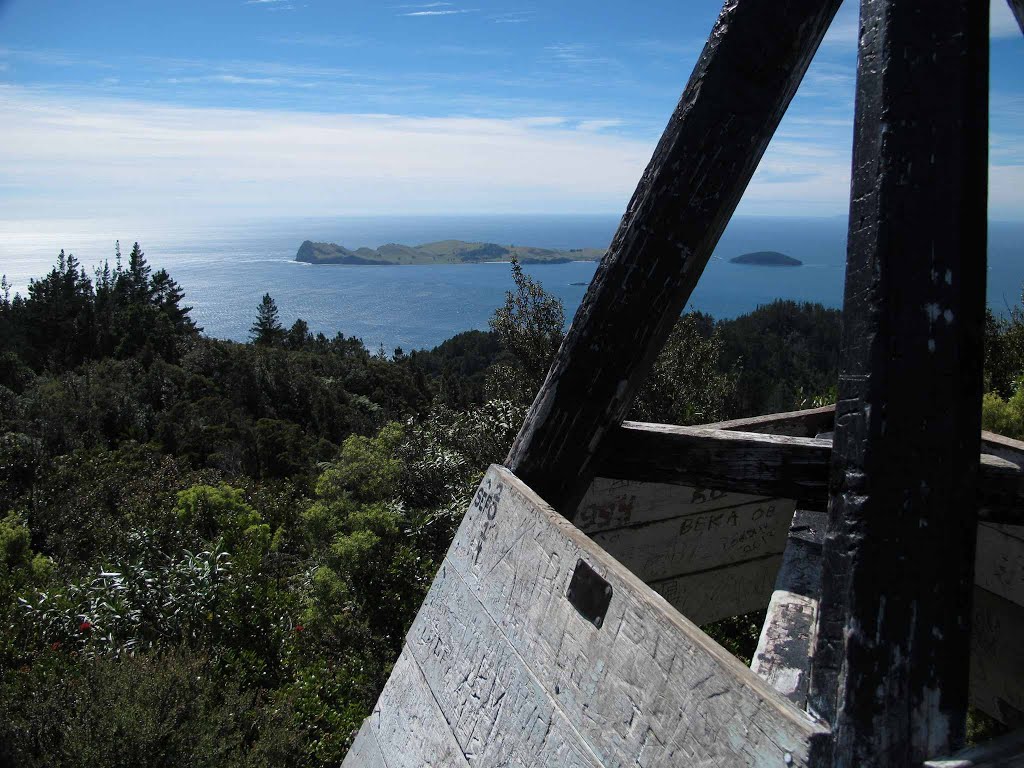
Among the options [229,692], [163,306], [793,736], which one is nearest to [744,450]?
[793,736]

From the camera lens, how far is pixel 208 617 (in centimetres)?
552

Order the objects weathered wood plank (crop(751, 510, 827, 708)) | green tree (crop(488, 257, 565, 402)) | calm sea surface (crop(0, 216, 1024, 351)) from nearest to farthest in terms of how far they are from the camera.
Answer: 1. weathered wood plank (crop(751, 510, 827, 708))
2. green tree (crop(488, 257, 565, 402))
3. calm sea surface (crop(0, 216, 1024, 351))

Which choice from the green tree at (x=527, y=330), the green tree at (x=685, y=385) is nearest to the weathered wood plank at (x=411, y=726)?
the green tree at (x=685, y=385)

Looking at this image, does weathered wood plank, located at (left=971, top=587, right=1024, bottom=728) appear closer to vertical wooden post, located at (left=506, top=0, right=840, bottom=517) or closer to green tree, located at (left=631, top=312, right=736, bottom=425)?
vertical wooden post, located at (left=506, top=0, right=840, bottom=517)

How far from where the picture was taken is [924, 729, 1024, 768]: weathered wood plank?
0.94 metres

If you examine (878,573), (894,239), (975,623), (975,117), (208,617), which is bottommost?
(208,617)

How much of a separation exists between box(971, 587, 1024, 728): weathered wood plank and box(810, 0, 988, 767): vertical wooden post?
211 cm

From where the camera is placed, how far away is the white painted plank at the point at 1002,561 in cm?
263

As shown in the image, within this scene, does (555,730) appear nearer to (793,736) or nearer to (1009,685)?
(793,736)

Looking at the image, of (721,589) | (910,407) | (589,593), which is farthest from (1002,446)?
(589,593)

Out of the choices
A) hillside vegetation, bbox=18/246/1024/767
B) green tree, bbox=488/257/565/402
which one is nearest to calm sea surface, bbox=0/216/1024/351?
hillside vegetation, bbox=18/246/1024/767

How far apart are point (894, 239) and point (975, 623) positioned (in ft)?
8.11

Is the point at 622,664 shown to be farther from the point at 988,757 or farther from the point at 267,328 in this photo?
the point at 267,328

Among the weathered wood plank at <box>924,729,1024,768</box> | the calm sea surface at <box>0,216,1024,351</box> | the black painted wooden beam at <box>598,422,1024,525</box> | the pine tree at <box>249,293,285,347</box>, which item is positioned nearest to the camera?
the weathered wood plank at <box>924,729,1024,768</box>
